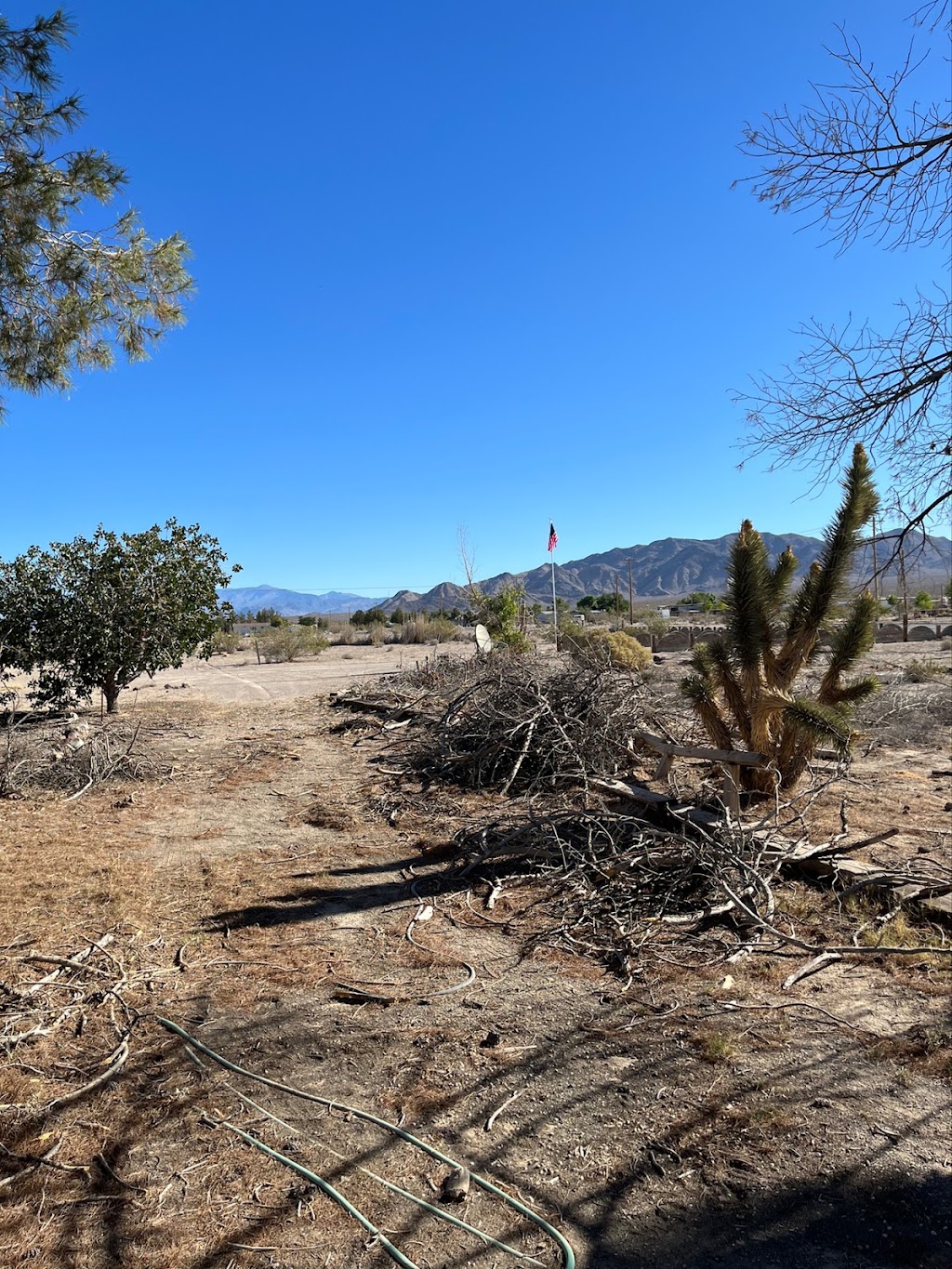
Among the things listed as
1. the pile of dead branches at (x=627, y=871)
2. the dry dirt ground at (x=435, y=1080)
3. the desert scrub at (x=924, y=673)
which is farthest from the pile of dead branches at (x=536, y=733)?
the desert scrub at (x=924, y=673)

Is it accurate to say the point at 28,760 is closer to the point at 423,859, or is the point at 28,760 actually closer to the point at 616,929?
the point at 423,859

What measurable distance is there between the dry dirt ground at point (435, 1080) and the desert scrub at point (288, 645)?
23.5 metres

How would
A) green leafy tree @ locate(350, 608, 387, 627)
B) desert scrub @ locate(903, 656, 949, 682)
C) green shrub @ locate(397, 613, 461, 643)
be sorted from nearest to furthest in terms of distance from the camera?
desert scrub @ locate(903, 656, 949, 682) < green shrub @ locate(397, 613, 461, 643) < green leafy tree @ locate(350, 608, 387, 627)

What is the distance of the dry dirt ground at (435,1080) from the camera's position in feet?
8.23

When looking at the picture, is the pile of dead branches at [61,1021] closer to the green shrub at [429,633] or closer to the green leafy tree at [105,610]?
the green leafy tree at [105,610]

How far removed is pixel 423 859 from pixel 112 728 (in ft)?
21.7

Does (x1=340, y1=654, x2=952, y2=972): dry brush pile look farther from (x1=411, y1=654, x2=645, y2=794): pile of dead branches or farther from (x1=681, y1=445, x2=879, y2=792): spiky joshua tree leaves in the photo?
(x1=681, y1=445, x2=879, y2=792): spiky joshua tree leaves

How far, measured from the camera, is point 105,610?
41.0 ft

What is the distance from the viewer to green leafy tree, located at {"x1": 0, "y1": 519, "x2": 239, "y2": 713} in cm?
1223

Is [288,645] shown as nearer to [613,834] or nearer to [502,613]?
[502,613]

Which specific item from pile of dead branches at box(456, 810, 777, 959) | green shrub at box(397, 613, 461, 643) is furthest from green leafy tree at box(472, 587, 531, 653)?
pile of dead branches at box(456, 810, 777, 959)

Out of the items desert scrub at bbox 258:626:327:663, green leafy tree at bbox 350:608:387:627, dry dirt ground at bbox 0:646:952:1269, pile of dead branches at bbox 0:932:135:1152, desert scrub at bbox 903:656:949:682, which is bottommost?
dry dirt ground at bbox 0:646:952:1269

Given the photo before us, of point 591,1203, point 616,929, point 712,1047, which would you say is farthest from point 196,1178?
point 616,929

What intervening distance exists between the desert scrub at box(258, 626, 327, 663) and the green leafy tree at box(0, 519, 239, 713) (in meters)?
15.8
